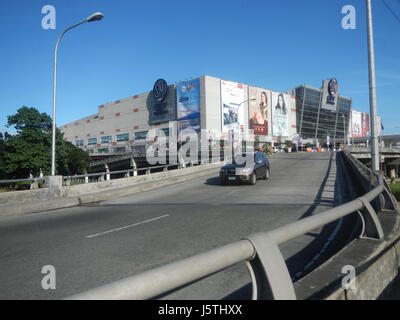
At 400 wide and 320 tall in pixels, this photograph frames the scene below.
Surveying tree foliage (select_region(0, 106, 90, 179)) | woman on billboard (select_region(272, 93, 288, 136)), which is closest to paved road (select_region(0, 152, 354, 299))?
tree foliage (select_region(0, 106, 90, 179))

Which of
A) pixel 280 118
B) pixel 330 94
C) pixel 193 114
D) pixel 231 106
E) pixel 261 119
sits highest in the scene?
pixel 330 94

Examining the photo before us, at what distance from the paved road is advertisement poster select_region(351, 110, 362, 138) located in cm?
13584

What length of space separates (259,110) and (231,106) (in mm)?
10955

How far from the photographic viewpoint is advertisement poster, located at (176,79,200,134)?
72.5 metres

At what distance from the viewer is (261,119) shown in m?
84.4

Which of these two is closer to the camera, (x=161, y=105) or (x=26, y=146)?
(x=26, y=146)

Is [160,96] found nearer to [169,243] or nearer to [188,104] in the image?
[188,104]

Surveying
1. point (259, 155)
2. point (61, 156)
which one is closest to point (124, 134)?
point (61, 156)

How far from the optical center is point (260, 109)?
8394 centimetres

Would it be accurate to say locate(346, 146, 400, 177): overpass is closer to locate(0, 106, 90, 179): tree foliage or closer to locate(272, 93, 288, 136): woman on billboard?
locate(272, 93, 288, 136): woman on billboard

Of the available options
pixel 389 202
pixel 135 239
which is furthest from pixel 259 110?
pixel 135 239

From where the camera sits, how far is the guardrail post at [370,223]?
4.30 metres
